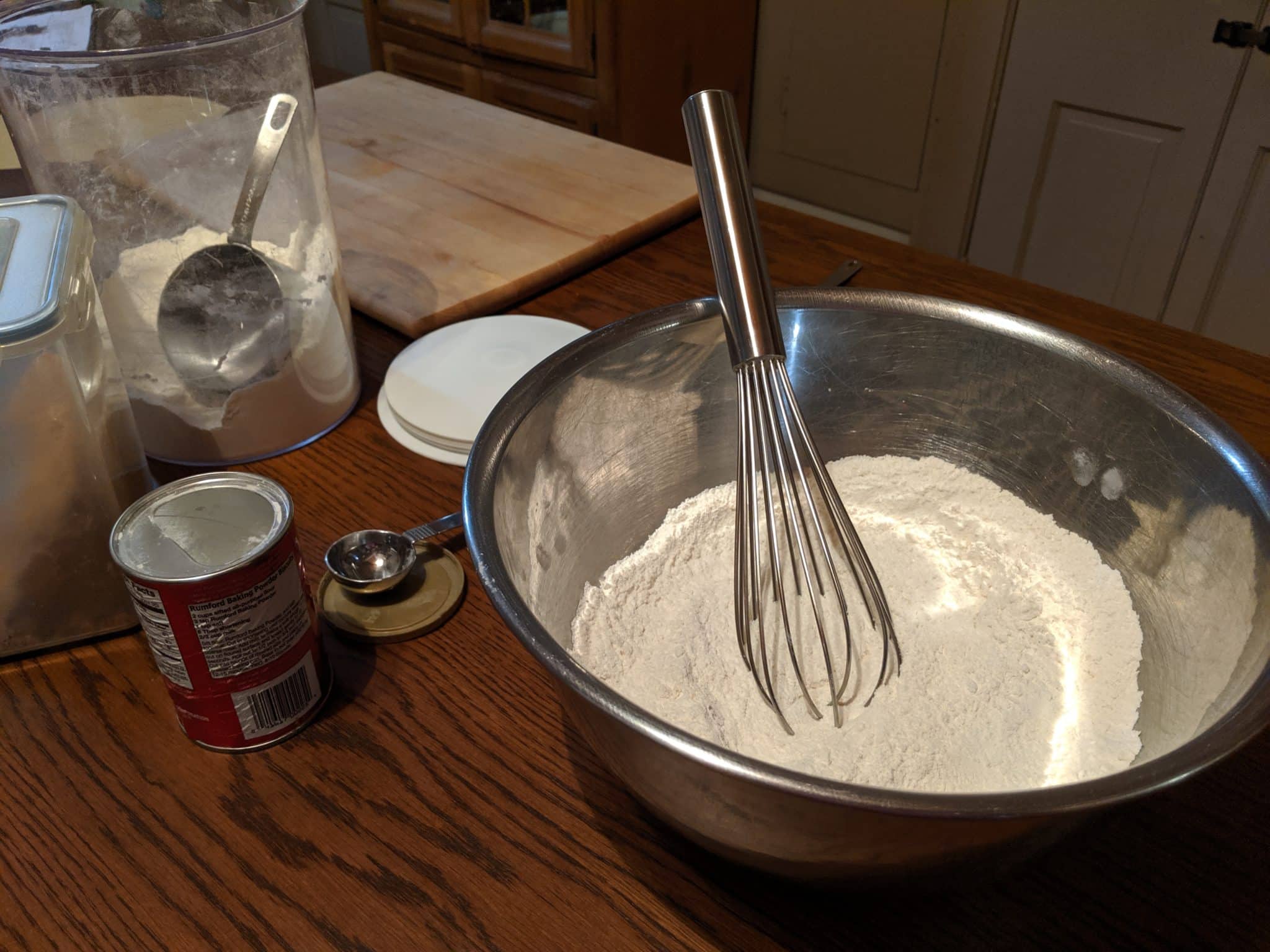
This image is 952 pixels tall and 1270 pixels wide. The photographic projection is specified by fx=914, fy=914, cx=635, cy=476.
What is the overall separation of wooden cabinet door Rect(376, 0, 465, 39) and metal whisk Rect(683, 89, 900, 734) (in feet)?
5.39

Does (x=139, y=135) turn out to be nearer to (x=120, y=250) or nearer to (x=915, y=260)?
(x=120, y=250)

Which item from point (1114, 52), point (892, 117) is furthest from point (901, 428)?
point (892, 117)

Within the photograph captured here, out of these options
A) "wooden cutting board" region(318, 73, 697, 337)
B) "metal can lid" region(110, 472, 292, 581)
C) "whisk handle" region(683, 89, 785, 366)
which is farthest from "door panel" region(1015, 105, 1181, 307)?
"metal can lid" region(110, 472, 292, 581)

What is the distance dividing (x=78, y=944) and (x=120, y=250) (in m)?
0.34

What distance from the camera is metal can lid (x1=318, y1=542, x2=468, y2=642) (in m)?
0.47

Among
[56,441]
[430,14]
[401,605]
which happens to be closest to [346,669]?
[401,605]

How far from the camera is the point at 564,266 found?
78cm

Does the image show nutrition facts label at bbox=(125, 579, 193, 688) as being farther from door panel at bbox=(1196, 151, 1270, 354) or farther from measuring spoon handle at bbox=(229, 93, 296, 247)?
door panel at bbox=(1196, 151, 1270, 354)

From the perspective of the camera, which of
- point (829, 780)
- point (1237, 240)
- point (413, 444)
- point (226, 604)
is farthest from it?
point (1237, 240)

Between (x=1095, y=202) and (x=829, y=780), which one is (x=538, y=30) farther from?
(x=829, y=780)

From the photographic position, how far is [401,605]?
490 mm

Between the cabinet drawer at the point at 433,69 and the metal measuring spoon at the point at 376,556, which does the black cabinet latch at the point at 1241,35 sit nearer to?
the cabinet drawer at the point at 433,69

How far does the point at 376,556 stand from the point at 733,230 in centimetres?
25

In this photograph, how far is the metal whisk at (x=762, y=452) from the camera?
43 cm
